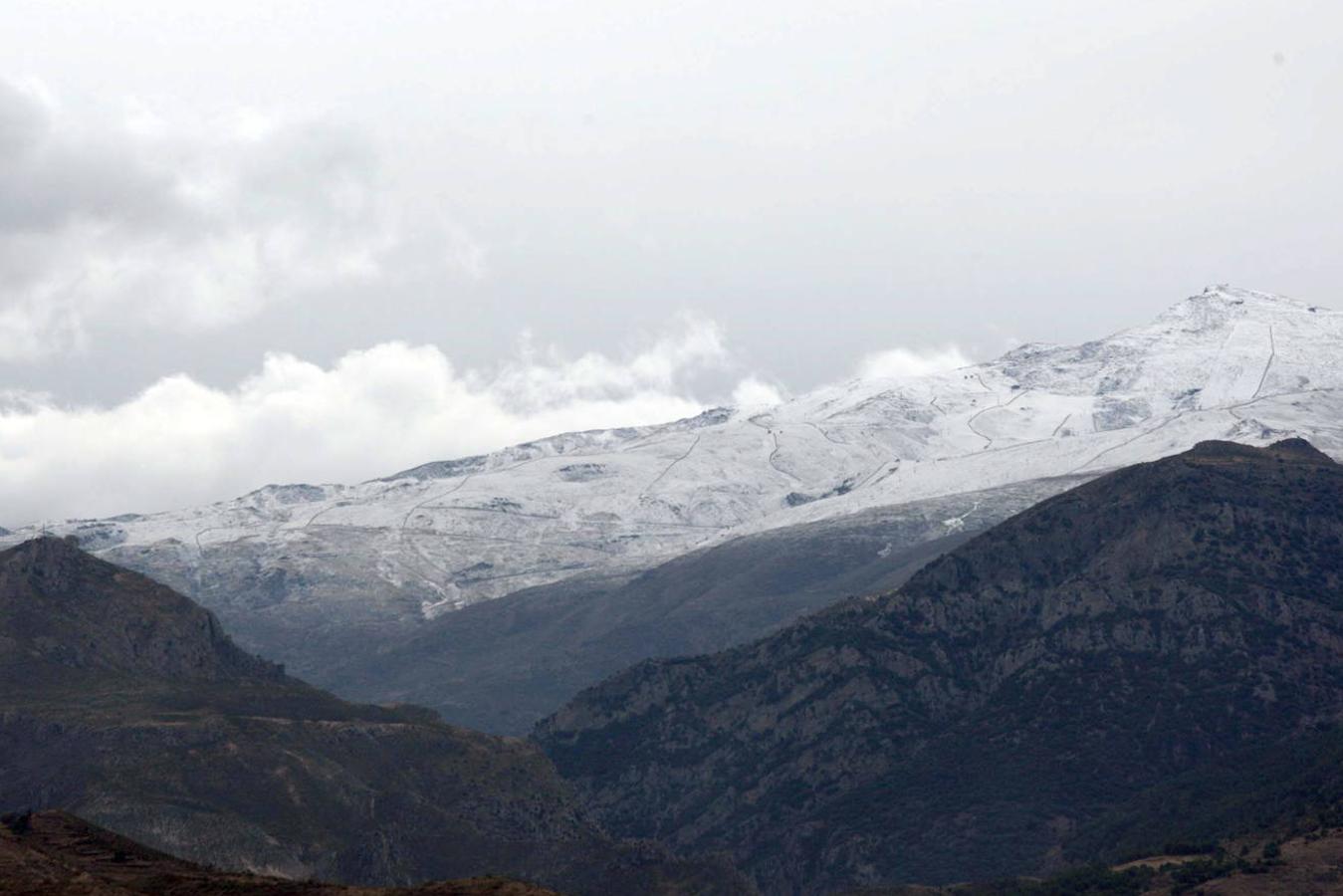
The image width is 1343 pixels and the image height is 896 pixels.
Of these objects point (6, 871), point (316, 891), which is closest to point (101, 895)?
point (6, 871)

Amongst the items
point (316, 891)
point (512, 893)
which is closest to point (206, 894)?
point (316, 891)

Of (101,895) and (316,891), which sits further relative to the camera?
(316,891)

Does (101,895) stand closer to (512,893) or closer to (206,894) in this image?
(206,894)

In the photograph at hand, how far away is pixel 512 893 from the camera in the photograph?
18938 cm

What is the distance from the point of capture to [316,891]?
19912 cm

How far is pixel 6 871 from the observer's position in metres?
187

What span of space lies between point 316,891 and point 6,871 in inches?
1158

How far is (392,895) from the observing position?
638ft

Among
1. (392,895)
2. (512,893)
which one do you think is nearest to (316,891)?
(392,895)

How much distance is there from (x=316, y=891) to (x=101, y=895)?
88.1 ft

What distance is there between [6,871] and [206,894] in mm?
19853

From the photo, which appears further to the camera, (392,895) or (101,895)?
(392,895)

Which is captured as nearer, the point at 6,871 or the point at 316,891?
the point at 6,871

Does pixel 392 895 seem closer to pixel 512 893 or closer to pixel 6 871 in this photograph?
pixel 512 893
